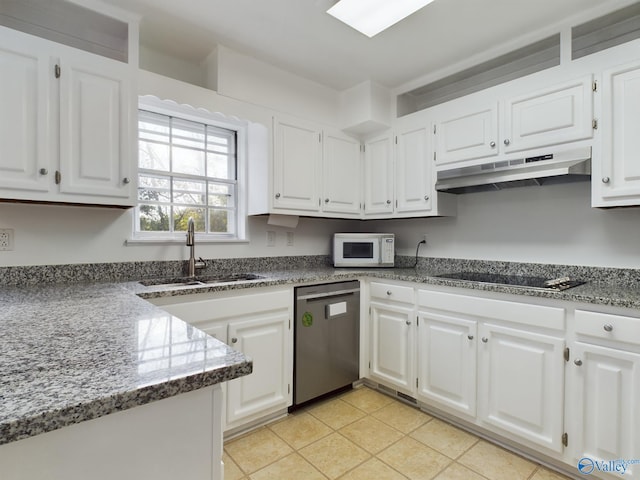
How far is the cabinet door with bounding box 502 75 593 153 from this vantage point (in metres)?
1.88

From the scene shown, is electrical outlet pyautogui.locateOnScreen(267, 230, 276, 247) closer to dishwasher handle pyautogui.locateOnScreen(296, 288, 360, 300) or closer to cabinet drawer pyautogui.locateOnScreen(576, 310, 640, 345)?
dishwasher handle pyautogui.locateOnScreen(296, 288, 360, 300)

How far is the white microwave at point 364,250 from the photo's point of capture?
2867 millimetres

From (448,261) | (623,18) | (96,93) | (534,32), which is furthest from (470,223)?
(96,93)

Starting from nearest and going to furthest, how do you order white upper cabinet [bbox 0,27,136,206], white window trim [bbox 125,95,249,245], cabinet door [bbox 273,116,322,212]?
white upper cabinet [bbox 0,27,136,206] < white window trim [bbox 125,95,249,245] < cabinet door [bbox 273,116,322,212]

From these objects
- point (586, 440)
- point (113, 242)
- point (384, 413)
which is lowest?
point (384, 413)

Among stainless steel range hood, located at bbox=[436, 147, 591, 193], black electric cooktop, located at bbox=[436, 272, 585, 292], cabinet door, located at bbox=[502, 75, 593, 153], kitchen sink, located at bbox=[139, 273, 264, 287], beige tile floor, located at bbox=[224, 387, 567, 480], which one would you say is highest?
cabinet door, located at bbox=[502, 75, 593, 153]

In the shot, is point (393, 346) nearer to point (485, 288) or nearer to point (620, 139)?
point (485, 288)

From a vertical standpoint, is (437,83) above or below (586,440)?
above

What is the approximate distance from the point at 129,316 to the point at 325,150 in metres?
2.11

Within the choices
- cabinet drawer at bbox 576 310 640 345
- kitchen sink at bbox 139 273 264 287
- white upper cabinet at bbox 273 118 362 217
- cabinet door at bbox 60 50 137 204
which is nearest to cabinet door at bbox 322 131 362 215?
white upper cabinet at bbox 273 118 362 217

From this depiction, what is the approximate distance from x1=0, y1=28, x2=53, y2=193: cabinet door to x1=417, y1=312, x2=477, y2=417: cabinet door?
7.54 feet

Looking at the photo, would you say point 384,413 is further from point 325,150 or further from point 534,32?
point 534,32

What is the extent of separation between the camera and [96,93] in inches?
70.5

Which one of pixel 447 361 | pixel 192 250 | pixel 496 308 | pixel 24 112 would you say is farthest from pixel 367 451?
pixel 24 112
